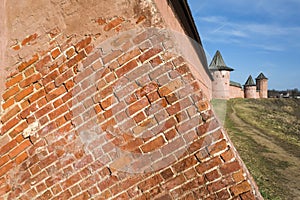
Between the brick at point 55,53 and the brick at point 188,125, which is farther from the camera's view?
the brick at point 55,53

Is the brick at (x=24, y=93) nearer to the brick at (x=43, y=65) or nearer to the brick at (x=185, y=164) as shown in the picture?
the brick at (x=43, y=65)

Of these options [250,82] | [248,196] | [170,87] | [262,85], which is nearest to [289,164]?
[248,196]

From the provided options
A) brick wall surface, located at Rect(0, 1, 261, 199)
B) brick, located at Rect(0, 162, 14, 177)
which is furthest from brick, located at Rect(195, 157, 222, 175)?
brick, located at Rect(0, 162, 14, 177)

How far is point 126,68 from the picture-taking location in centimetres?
216

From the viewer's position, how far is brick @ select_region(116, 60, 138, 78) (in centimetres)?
214

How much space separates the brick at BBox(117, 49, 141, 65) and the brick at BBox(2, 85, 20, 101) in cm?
114

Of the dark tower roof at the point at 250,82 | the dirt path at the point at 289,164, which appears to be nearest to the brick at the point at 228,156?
the dirt path at the point at 289,164

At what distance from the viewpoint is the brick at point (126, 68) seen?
2145 mm

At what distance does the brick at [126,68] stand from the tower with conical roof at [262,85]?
4921cm

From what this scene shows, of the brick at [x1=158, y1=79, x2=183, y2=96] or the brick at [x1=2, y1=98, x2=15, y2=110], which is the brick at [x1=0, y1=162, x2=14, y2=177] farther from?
the brick at [x1=158, y1=79, x2=183, y2=96]

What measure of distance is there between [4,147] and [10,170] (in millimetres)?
239

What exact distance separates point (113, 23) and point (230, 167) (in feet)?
5.23

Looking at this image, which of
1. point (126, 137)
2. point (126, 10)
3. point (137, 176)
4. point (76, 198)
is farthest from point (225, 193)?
point (126, 10)

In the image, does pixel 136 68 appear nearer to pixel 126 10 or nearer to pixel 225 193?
pixel 126 10
